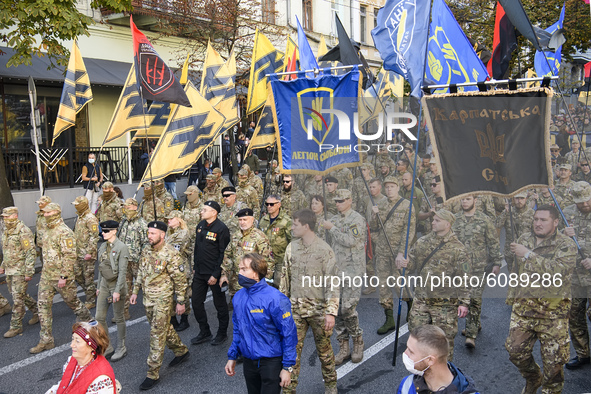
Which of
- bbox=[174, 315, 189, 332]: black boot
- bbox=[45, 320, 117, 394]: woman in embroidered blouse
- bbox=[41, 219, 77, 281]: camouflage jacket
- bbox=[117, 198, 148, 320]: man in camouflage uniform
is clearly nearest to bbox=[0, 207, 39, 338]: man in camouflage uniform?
bbox=[41, 219, 77, 281]: camouflage jacket

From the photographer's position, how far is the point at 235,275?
23.1 ft

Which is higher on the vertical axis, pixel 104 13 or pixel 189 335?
pixel 104 13

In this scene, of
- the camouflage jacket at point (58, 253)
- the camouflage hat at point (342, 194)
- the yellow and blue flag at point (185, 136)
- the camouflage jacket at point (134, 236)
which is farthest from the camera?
the yellow and blue flag at point (185, 136)

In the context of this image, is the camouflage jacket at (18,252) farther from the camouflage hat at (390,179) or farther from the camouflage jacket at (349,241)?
the camouflage hat at (390,179)

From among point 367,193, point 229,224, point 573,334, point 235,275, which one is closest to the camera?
point 573,334

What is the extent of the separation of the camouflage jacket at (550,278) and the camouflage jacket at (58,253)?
5608 mm

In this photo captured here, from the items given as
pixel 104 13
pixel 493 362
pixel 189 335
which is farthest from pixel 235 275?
pixel 104 13

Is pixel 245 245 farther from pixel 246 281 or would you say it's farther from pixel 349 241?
pixel 246 281

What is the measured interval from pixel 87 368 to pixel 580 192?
5.15 meters

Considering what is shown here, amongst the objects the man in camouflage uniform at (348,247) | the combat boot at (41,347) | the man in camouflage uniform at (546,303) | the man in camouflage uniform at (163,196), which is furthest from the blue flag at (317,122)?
the man in camouflage uniform at (163,196)

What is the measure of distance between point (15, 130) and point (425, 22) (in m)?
15.5

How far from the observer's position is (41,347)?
6.70 m

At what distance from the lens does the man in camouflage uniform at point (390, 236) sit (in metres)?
6.65

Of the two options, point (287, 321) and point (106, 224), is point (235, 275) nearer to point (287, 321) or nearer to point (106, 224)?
point (106, 224)
